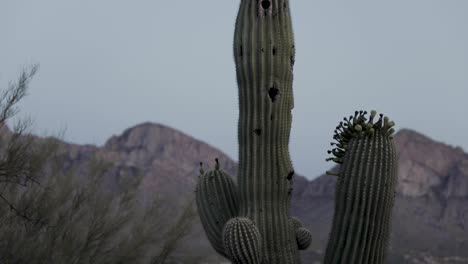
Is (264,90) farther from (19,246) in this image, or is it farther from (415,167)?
(415,167)

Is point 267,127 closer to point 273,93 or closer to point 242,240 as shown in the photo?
point 273,93

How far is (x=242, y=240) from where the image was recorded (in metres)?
5.64

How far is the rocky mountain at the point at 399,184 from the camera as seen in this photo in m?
29.2

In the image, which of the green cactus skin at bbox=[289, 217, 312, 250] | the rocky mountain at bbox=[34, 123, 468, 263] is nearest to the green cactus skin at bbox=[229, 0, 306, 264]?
the green cactus skin at bbox=[289, 217, 312, 250]

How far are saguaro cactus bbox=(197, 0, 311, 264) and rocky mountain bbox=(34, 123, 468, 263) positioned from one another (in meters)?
19.3

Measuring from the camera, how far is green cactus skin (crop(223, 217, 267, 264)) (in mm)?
5648

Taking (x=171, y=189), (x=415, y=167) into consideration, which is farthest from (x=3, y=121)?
(x=415, y=167)

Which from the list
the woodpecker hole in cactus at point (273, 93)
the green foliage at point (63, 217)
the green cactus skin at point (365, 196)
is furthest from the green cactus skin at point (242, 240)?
the green foliage at point (63, 217)

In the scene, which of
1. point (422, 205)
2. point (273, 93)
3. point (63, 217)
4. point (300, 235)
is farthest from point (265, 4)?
point (422, 205)

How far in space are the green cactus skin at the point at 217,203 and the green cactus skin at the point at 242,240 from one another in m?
0.78

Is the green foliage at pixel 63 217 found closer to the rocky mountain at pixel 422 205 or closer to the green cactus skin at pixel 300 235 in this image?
the green cactus skin at pixel 300 235

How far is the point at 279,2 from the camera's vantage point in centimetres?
624

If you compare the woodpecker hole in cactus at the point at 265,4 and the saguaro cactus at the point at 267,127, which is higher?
the woodpecker hole in cactus at the point at 265,4

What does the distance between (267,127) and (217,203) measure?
1.03m
